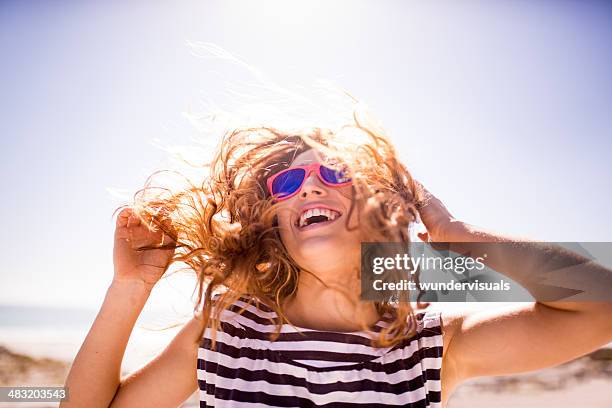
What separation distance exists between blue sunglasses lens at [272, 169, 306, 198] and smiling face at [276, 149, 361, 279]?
0.04 metres

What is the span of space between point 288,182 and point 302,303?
0.64 meters

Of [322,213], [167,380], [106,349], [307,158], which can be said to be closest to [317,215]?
[322,213]

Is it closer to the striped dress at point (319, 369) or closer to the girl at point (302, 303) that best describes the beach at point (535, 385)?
Answer: the girl at point (302, 303)

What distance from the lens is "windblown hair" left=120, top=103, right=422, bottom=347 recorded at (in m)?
2.46

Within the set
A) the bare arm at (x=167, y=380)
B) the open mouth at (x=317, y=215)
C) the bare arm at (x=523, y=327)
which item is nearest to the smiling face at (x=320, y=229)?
the open mouth at (x=317, y=215)

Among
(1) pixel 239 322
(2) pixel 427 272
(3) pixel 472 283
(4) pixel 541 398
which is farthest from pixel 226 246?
(4) pixel 541 398

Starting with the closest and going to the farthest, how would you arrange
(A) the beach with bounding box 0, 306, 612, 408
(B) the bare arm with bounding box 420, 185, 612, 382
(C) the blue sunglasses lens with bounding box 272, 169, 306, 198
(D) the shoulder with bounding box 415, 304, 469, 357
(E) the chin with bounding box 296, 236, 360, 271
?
(B) the bare arm with bounding box 420, 185, 612, 382, (D) the shoulder with bounding box 415, 304, 469, 357, (E) the chin with bounding box 296, 236, 360, 271, (C) the blue sunglasses lens with bounding box 272, 169, 306, 198, (A) the beach with bounding box 0, 306, 612, 408

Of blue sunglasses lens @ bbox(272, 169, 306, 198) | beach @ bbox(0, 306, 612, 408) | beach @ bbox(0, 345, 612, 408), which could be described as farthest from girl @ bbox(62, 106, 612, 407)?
beach @ bbox(0, 345, 612, 408)

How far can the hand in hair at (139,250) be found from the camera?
102 inches

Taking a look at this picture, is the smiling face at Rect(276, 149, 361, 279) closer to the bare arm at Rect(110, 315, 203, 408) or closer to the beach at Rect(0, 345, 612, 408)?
the bare arm at Rect(110, 315, 203, 408)

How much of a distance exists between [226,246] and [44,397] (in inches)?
48.4

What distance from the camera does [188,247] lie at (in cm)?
281

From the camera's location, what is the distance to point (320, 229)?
2383mm

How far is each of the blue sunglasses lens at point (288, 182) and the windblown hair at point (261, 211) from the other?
0.31ft
